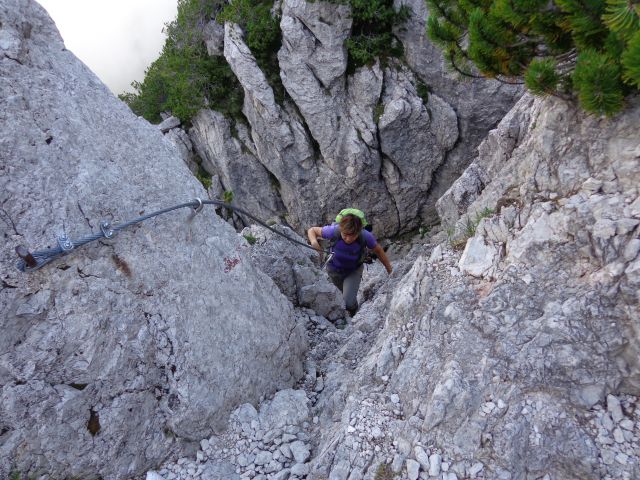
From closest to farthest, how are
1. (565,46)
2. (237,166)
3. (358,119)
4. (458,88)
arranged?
(565,46) → (458,88) → (358,119) → (237,166)

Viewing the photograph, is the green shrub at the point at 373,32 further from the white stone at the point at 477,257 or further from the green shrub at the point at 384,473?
the green shrub at the point at 384,473

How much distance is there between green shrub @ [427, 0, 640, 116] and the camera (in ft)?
11.3

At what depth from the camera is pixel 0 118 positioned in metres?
4.11

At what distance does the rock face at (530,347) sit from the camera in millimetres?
3754

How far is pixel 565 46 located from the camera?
4648 millimetres

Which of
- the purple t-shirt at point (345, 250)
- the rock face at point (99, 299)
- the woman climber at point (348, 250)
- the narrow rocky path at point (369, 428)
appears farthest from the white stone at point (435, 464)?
the purple t-shirt at point (345, 250)

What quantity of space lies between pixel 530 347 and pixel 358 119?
66.8 ft

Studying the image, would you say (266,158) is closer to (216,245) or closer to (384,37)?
(384,37)

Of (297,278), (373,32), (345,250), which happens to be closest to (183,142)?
(373,32)

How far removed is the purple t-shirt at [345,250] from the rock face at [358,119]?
609 inches

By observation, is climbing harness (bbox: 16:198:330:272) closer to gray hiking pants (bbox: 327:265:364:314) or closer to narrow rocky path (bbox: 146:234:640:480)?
narrow rocky path (bbox: 146:234:640:480)

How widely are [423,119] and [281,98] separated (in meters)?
8.39

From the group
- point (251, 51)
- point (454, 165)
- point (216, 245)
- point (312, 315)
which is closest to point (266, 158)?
point (251, 51)

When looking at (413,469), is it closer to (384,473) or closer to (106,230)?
(384,473)
